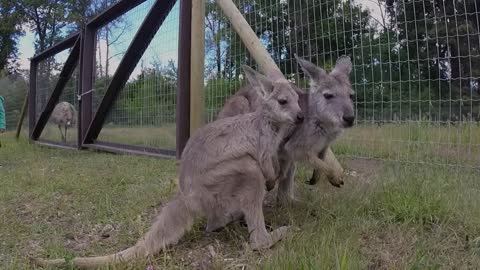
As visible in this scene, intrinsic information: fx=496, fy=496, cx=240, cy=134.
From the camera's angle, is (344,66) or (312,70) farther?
(344,66)

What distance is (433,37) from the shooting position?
4648 mm

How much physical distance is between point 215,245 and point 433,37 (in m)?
3.07

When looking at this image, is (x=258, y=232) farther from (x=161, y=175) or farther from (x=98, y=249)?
(x=161, y=175)

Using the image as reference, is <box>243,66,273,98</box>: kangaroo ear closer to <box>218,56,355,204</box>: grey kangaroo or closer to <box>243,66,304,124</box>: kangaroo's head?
<box>243,66,304,124</box>: kangaroo's head

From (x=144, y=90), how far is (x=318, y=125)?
4568 mm

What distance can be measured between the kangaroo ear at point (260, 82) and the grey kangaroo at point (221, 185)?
395 millimetres

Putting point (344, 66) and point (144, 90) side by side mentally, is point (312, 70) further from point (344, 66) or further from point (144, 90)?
point (144, 90)

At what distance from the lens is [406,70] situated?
469 centimetres

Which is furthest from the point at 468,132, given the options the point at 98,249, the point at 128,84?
the point at 128,84

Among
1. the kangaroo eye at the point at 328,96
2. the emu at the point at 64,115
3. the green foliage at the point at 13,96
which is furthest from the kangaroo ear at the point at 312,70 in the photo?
the green foliage at the point at 13,96

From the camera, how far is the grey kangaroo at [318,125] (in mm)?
3590

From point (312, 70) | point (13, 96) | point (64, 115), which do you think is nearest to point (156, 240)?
point (312, 70)

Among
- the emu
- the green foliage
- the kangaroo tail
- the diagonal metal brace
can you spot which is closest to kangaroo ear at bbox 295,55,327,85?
the kangaroo tail

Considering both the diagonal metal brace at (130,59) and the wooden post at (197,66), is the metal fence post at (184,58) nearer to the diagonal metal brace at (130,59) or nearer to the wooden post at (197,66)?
the wooden post at (197,66)
